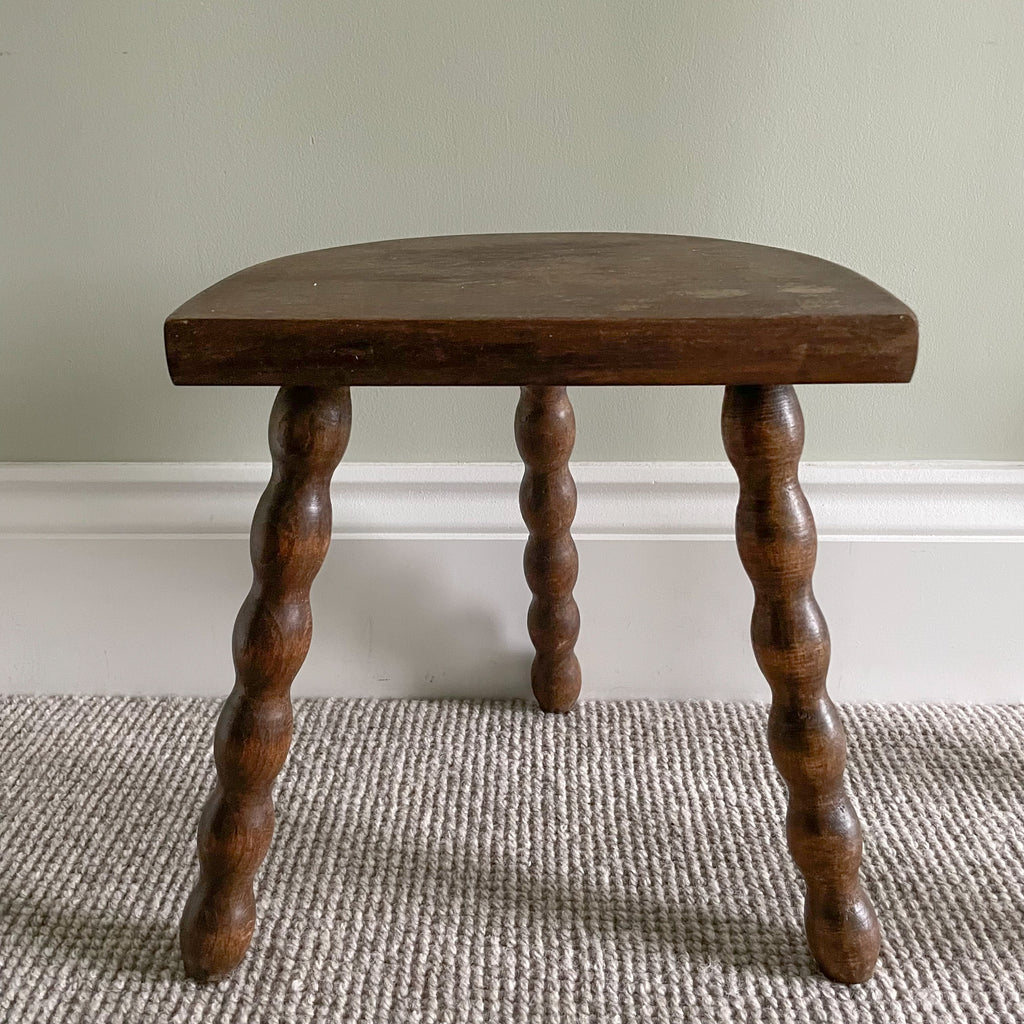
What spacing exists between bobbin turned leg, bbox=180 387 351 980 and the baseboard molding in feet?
0.96

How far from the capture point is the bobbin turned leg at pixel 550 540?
764 millimetres

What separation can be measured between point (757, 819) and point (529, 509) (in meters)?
0.26

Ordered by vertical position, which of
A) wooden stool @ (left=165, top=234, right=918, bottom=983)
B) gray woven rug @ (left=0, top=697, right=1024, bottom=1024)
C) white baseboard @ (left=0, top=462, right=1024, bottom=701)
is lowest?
gray woven rug @ (left=0, top=697, right=1024, bottom=1024)

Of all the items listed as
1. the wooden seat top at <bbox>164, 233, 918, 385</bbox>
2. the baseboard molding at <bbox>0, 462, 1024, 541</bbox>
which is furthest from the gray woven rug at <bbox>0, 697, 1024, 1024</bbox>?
the wooden seat top at <bbox>164, 233, 918, 385</bbox>

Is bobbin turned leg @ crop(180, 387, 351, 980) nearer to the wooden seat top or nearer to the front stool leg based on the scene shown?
the wooden seat top

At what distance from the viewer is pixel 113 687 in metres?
0.89

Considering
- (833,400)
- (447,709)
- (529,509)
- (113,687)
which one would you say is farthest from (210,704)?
(833,400)

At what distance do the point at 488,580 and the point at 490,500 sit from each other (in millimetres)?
62

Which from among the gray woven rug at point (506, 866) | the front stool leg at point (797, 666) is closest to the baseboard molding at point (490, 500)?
the gray woven rug at point (506, 866)

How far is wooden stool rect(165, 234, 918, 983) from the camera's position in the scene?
0.49 m

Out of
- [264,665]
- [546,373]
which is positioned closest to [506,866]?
[264,665]

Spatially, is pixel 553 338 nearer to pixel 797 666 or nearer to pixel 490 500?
pixel 797 666

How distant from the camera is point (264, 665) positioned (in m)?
0.55

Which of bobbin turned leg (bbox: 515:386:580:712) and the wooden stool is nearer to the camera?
the wooden stool
